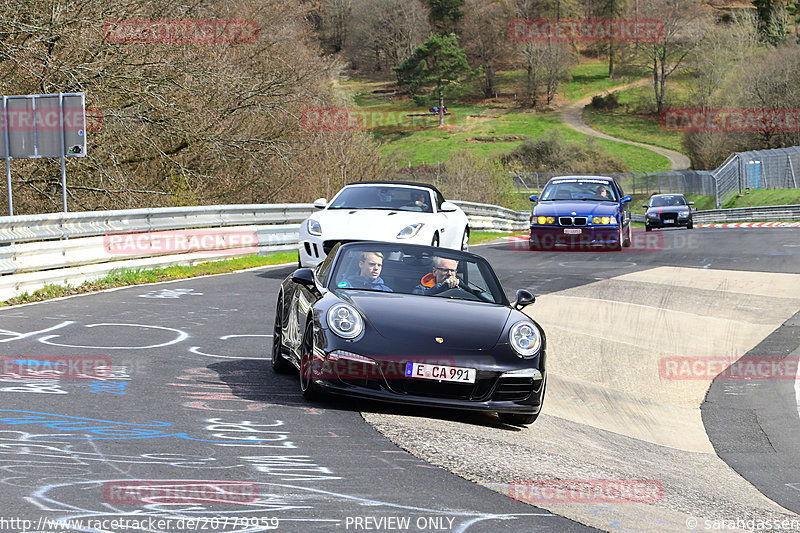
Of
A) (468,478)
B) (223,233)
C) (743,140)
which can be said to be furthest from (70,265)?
(743,140)

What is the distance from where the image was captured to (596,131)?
374 ft

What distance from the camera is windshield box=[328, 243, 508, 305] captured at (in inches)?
344

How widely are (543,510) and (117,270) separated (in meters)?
12.8

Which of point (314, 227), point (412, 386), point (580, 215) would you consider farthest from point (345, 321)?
point (580, 215)

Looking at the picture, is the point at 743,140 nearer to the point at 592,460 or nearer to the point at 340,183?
the point at 340,183

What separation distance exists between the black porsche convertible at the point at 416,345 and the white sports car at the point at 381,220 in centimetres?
685

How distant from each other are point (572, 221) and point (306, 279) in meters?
15.8

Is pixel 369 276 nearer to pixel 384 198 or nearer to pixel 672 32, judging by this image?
pixel 384 198

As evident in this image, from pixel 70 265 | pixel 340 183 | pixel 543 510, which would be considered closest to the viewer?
pixel 543 510

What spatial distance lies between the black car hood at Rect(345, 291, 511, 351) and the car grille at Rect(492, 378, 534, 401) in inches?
11.4

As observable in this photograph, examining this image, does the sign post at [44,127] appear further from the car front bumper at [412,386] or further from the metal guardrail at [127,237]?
the car front bumper at [412,386]

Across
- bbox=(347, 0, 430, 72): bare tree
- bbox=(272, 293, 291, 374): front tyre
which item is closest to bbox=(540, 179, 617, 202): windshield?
bbox=(272, 293, 291, 374): front tyre

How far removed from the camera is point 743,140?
77875 mm

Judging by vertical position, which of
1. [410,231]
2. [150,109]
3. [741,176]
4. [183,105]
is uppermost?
[183,105]
